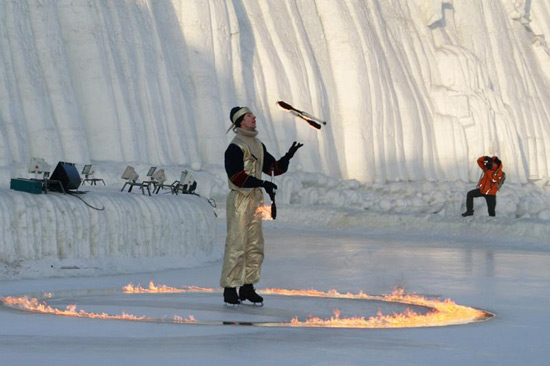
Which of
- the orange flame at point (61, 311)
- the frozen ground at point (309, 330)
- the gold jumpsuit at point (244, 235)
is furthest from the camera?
the gold jumpsuit at point (244, 235)

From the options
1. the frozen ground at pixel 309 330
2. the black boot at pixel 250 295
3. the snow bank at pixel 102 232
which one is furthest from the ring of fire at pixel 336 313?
the snow bank at pixel 102 232

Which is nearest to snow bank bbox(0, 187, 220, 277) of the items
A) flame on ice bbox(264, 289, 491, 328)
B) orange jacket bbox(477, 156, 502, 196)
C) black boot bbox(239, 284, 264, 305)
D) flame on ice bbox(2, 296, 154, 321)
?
flame on ice bbox(2, 296, 154, 321)

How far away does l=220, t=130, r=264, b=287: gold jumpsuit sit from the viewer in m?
10.3

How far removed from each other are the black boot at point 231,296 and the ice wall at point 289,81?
40.8ft

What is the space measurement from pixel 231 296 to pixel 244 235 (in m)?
0.52

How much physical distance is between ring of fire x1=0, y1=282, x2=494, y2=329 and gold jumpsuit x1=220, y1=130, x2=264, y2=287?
872mm

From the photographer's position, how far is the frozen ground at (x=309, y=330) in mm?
7012

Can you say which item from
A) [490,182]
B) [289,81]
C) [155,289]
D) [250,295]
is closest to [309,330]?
[250,295]

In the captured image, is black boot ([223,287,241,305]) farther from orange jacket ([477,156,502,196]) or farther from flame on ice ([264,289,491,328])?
orange jacket ([477,156,502,196])

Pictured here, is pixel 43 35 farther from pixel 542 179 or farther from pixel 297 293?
pixel 542 179

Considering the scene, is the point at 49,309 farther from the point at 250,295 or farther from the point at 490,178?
the point at 490,178

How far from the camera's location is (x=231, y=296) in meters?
10.2

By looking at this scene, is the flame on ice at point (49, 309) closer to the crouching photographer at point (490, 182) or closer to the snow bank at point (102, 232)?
the snow bank at point (102, 232)

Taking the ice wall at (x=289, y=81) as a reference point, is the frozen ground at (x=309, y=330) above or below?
below
